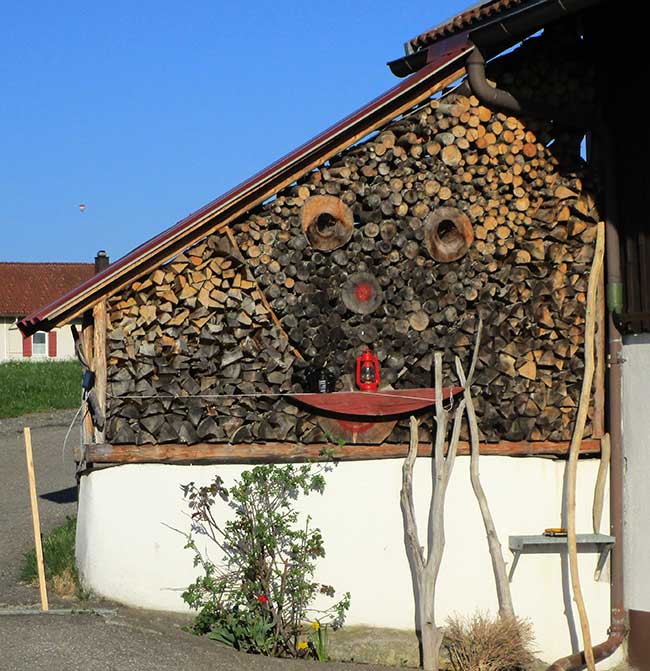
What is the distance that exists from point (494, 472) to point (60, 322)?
359 cm

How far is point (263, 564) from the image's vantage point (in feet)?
29.3

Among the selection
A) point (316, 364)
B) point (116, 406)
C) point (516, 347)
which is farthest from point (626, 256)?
point (116, 406)

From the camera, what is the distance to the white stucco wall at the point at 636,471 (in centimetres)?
953

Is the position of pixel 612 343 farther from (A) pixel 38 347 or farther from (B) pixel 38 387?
(A) pixel 38 347

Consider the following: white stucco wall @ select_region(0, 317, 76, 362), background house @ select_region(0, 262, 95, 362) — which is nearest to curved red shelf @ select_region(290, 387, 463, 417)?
background house @ select_region(0, 262, 95, 362)

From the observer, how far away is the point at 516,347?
972 cm

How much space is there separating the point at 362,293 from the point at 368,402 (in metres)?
0.87

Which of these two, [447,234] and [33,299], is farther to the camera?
[33,299]

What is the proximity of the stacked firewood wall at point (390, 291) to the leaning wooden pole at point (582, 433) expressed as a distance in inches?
4.3

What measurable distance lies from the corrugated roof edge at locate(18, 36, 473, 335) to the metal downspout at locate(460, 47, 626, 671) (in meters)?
0.35

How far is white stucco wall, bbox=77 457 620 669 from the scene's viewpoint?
915cm

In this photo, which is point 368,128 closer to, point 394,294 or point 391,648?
point 394,294

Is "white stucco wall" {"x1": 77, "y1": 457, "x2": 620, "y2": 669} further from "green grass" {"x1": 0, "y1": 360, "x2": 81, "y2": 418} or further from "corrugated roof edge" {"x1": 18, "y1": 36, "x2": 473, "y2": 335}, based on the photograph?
"green grass" {"x1": 0, "y1": 360, "x2": 81, "y2": 418}

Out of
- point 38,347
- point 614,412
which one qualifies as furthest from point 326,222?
point 38,347
